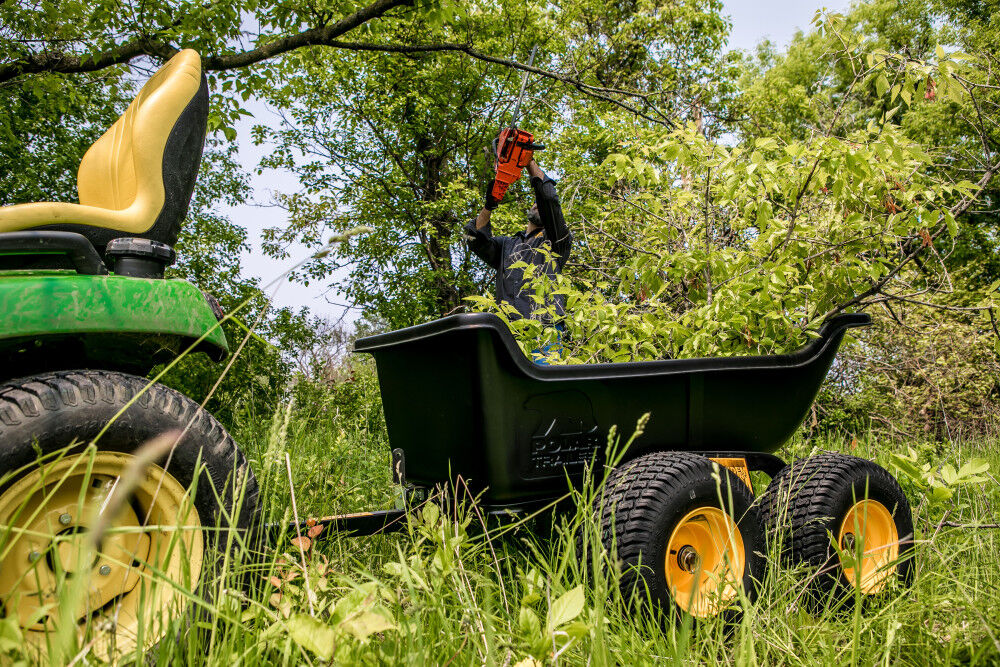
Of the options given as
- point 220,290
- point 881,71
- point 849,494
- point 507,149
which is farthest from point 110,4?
point 849,494

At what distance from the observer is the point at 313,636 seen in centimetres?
85

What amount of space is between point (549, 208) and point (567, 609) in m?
2.84

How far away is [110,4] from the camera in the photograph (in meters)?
4.33

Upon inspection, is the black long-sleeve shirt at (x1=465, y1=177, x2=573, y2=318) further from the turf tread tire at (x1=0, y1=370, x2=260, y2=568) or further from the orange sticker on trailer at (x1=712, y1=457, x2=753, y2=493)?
the turf tread tire at (x1=0, y1=370, x2=260, y2=568)

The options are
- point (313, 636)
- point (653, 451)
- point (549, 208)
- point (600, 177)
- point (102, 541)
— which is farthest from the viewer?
point (600, 177)

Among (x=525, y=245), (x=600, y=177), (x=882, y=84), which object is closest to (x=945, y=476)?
(x=882, y=84)

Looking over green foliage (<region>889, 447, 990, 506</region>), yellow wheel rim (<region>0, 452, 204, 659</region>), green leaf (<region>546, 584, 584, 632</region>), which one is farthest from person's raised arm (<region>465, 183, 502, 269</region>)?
green leaf (<region>546, 584, 584, 632</region>)

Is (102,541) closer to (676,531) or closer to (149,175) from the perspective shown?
(149,175)

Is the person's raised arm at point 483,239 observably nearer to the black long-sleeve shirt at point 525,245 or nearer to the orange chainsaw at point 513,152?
the black long-sleeve shirt at point 525,245

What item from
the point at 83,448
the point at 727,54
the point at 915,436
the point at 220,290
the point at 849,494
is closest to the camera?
the point at 83,448

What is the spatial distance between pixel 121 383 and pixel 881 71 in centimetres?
266

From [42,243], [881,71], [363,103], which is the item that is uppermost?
[363,103]

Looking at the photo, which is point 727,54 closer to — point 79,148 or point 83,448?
point 79,148

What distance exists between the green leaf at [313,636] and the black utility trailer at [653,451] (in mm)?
791
